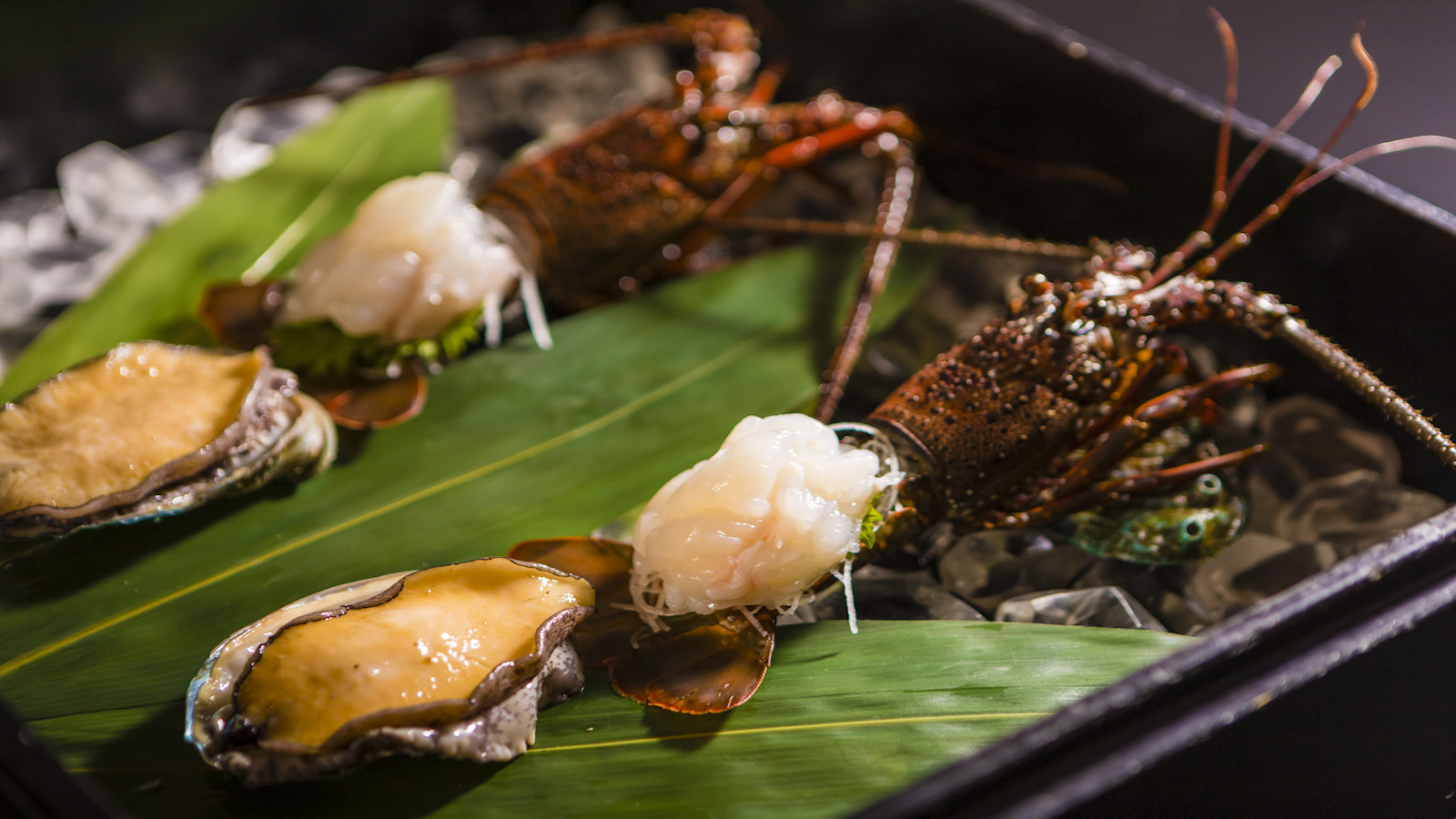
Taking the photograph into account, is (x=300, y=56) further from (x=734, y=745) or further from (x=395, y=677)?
(x=734, y=745)

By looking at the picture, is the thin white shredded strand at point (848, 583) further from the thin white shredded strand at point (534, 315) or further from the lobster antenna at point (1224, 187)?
the thin white shredded strand at point (534, 315)

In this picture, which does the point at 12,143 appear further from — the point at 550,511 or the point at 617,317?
the point at 550,511

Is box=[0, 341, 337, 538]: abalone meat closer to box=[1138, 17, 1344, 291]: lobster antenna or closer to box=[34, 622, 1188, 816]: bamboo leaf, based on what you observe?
box=[34, 622, 1188, 816]: bamboo leaf

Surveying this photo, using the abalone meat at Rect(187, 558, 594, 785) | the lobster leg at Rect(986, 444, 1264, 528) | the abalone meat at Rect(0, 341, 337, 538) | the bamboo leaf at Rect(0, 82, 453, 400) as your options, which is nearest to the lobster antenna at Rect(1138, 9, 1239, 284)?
the lobster leg at Rect(986, 444, 1264, 528)

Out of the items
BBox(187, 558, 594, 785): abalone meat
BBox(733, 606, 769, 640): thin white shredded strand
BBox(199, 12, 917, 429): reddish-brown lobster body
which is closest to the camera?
BBox(187, 558, 594, 785): abalone meat

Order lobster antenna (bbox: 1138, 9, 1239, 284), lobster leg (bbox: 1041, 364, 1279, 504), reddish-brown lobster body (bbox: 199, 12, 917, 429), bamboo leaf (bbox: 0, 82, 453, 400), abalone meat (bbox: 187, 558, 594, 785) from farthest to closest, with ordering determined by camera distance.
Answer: reddish-brown lobster body (bbox: 199, 12, 917, 429) → bamboo leaf (bbox: 0, 82, 453, 400) → lobster antenna (bbox: 1138, 9, 1239, 284) → lobster leg (bbox: 1041, 364, 1279, 504) → abalone meat (bbox: 187, 558, 594, 785)

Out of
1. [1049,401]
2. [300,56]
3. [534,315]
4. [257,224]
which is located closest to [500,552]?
[534,315]

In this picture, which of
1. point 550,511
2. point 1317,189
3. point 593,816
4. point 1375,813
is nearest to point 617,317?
point 550,511
